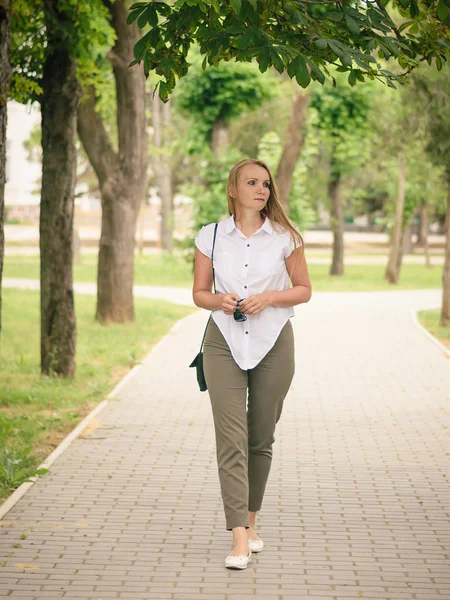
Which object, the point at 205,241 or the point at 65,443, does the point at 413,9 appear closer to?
the point at 205,241

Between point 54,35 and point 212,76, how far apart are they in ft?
57.6

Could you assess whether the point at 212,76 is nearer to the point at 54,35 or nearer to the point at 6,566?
the point at 54,35

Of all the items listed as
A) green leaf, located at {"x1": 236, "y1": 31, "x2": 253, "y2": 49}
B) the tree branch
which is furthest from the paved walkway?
the tree branch

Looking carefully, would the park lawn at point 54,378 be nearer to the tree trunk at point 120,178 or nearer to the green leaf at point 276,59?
the tree trunk at point 120,178

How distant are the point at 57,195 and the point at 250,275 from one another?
675cm

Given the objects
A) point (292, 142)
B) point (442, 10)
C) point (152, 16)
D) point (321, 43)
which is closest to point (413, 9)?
point (442, 10)

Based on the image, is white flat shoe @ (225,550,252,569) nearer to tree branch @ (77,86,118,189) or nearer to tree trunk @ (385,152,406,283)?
tree branch @ (77,86,118,189)

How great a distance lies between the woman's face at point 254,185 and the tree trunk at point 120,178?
41.4 feet

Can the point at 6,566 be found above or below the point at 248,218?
below

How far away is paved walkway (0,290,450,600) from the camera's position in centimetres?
530

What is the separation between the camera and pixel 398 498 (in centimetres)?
707

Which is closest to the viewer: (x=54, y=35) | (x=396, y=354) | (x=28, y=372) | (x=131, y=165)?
(x=54, y=35)

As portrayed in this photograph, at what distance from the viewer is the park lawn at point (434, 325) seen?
17.6 m

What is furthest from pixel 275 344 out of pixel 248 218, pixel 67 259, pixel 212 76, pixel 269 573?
pixel 212 76
